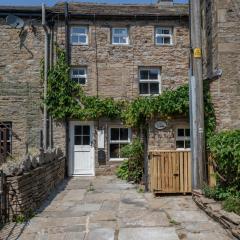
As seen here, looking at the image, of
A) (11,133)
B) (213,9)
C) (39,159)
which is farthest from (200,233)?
(11,133)

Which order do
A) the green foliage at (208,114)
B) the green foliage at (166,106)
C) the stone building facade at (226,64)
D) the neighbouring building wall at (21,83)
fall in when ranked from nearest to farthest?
the stone building facade at (226,64) < the green foliage at (208,114) < the green foliage at (166,106) < the neighbouring building wall at (21,83)

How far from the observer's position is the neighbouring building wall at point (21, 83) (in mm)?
16938

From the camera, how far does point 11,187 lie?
830 cm

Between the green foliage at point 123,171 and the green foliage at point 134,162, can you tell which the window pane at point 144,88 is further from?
the green foliage at point 123,171

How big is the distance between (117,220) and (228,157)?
318cm

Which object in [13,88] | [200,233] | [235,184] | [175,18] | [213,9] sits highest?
[175,18]

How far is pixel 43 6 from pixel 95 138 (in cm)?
612

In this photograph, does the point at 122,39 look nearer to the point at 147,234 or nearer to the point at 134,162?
the point at 134,162

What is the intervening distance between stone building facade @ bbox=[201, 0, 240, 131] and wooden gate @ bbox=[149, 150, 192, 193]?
155cm

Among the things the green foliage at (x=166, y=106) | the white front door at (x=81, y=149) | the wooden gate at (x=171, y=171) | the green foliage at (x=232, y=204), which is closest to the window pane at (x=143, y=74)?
the white front door at (x=81, y=149)

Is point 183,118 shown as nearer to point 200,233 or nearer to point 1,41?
point 200,233

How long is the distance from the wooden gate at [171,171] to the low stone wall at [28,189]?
10.0ft

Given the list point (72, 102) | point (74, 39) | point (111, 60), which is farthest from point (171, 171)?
point (74, 39)

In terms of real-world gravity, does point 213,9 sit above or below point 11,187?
above
